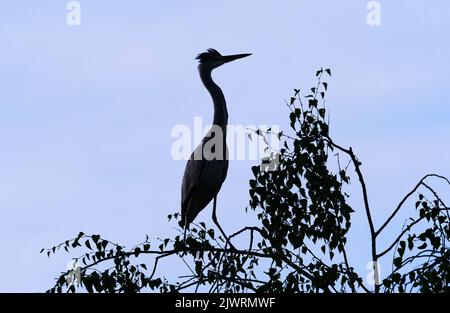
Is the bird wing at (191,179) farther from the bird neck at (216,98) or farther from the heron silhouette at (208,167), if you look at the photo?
the bird neck at (216,98)

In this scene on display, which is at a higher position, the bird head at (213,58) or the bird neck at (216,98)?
the bird head at (213,58)

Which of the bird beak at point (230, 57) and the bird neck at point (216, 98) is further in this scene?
the bird beak at point (230, 57)

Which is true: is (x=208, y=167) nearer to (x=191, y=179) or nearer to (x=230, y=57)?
(x=191, y=179)

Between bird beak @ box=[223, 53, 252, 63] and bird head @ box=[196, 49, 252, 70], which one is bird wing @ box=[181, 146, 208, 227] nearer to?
bird head @ box=[196, 49, 252, 70]

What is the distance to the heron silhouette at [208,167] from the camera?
10688 millimetres

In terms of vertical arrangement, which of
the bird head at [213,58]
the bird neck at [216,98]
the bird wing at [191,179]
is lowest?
the bird wing at [191,179]

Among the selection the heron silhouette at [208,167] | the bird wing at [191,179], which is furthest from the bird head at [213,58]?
the bird wing at [191,179]

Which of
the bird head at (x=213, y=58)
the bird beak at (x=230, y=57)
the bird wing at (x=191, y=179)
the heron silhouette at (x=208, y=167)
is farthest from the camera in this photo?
the bird beak at (x=230, y=57)

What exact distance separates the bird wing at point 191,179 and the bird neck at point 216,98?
18.1 inches

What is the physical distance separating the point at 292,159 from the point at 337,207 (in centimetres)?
51

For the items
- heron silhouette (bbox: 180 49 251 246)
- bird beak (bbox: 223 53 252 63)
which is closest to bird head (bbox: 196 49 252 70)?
bird beak (bbox: 223 53 252 63)
